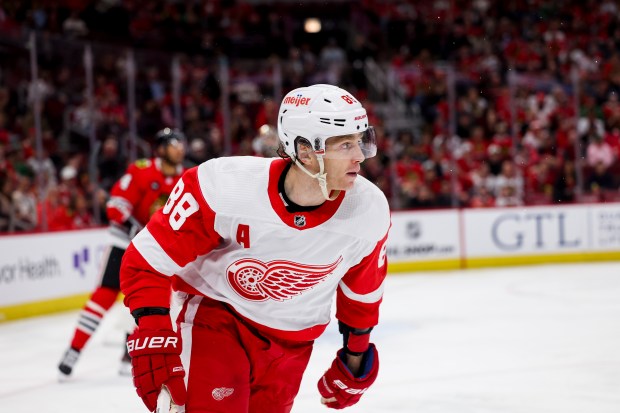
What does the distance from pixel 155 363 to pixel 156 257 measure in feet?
0.88

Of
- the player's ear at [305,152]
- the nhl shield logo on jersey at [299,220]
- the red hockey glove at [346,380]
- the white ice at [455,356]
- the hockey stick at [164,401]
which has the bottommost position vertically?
the white ice at [455,356]

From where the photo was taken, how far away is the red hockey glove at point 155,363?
84.8 inches

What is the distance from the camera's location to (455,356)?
543 centimetres

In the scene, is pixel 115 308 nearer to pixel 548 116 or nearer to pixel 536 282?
pixel 536 282

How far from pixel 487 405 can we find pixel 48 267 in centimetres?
485

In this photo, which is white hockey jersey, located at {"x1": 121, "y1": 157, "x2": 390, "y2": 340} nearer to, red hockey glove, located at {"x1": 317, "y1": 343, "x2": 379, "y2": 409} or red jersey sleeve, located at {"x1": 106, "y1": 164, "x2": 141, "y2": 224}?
red hockey glove, located at {"x1": 317, "y1": 343, "x2": 379, "y2": 409}

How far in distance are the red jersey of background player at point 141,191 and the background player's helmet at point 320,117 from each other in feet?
10.7

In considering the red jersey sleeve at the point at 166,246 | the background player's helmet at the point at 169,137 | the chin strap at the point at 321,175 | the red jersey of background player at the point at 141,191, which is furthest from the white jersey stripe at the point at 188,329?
the red jersey of background player at the point at 141,191

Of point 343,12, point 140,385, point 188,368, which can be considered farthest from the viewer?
point 343,12

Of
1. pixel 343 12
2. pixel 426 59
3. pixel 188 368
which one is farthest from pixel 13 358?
pixel 343 12

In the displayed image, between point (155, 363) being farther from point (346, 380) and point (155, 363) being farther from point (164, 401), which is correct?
point (346, 380)

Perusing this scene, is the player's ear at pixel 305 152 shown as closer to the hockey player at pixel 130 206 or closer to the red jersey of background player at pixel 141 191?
the hockey player at pixel 130 206

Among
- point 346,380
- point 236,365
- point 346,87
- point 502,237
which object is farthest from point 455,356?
point 346,87

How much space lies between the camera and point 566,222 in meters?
10.8
